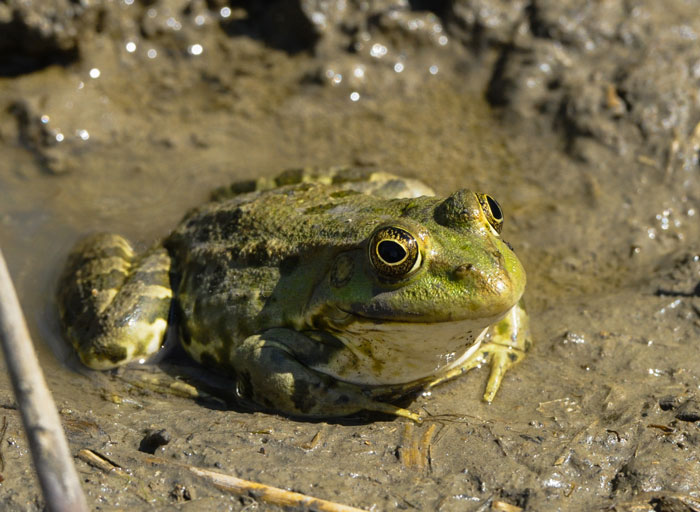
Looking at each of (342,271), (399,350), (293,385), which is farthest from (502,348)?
(293,385)

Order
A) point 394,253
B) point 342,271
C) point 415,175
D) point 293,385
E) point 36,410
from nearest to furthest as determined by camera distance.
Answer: point 36,410
point 394,253
point 342,271
point 293,385
point 415,175

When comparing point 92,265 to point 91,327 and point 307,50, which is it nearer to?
point 91,327

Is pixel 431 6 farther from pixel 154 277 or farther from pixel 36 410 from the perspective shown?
pixel 36 410

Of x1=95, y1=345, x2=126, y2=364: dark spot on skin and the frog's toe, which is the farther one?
x1=95, y1=345, x2=126, y2=364: dark spot on skin

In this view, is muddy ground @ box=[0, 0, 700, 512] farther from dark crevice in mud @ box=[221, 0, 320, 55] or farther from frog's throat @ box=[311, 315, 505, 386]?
frog's throat @ box=[311, 315, 505, 386]

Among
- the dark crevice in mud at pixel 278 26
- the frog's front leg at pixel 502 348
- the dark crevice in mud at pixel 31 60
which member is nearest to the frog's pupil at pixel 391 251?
the frog's front leg at pixel 502 348

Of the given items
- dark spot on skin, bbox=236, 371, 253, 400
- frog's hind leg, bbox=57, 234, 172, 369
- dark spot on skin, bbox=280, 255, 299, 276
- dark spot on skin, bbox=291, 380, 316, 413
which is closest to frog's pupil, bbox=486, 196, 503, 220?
dark spot on skin, bbox=280, 255, 299, 276
